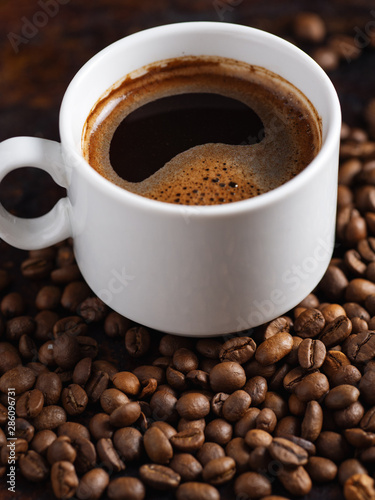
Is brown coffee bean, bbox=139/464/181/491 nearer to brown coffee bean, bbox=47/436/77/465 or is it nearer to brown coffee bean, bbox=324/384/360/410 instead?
brown coffee bean, bbox=47/436/77/465

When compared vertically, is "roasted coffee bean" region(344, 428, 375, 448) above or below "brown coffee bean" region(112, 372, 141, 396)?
above

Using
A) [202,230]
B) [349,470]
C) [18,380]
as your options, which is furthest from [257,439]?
[18,380]

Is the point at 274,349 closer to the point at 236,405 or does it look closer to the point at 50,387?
the point at 236,405

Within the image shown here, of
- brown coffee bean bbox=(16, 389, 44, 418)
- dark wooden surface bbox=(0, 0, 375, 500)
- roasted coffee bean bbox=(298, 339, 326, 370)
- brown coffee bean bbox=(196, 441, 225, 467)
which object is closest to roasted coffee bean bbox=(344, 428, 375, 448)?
roasted coffee bean bbox=(298, 339, 326, 370)

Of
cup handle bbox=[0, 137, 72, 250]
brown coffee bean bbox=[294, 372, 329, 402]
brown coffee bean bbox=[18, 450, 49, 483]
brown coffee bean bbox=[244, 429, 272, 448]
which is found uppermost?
cup handle bbox=[0, 137, 72, 250]

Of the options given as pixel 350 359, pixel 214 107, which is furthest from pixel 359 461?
pixel 214 107

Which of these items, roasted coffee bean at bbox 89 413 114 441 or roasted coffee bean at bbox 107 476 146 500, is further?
roasted coffee bean at bbox 89 413 114 441
